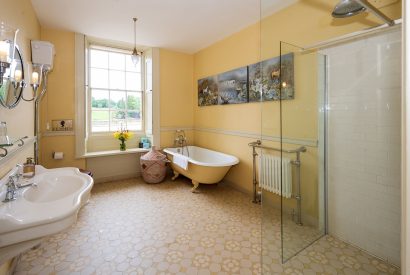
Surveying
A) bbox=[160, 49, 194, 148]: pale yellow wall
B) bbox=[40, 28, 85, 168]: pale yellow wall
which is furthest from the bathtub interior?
bbox=[40, 28, 85, 168]: pale yellow wall

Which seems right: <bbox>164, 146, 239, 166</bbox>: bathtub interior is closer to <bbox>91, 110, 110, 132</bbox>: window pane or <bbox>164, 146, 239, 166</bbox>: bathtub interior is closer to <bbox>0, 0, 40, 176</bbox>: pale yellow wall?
<bbox>91, 110, 110, 132</bbox>: window pane

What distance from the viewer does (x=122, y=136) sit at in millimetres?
4090

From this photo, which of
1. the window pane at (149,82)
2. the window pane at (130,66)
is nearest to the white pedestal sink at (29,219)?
the window pane at (149,82)

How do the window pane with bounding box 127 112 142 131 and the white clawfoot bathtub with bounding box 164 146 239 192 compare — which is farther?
the window pane with bounding box 127 112 142 131

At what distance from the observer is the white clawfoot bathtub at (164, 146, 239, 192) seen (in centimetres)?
315

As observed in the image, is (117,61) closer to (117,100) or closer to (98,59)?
(98,59)

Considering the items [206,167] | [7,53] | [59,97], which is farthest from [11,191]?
[59,97]

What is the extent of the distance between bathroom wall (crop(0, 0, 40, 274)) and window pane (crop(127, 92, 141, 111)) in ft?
5.85

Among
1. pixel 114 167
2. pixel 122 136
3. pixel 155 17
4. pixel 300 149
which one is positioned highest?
pixel 155 17

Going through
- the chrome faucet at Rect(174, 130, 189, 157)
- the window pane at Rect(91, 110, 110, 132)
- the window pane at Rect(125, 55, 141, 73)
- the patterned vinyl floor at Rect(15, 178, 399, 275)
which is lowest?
the patterned vinyl floor at Rect(15, 178, 399, 275)

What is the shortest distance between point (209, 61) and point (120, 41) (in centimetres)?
170

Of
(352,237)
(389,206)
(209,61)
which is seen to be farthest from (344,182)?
(209,61)

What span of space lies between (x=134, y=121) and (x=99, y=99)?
78 centimetres

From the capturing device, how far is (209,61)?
418 centimetres
